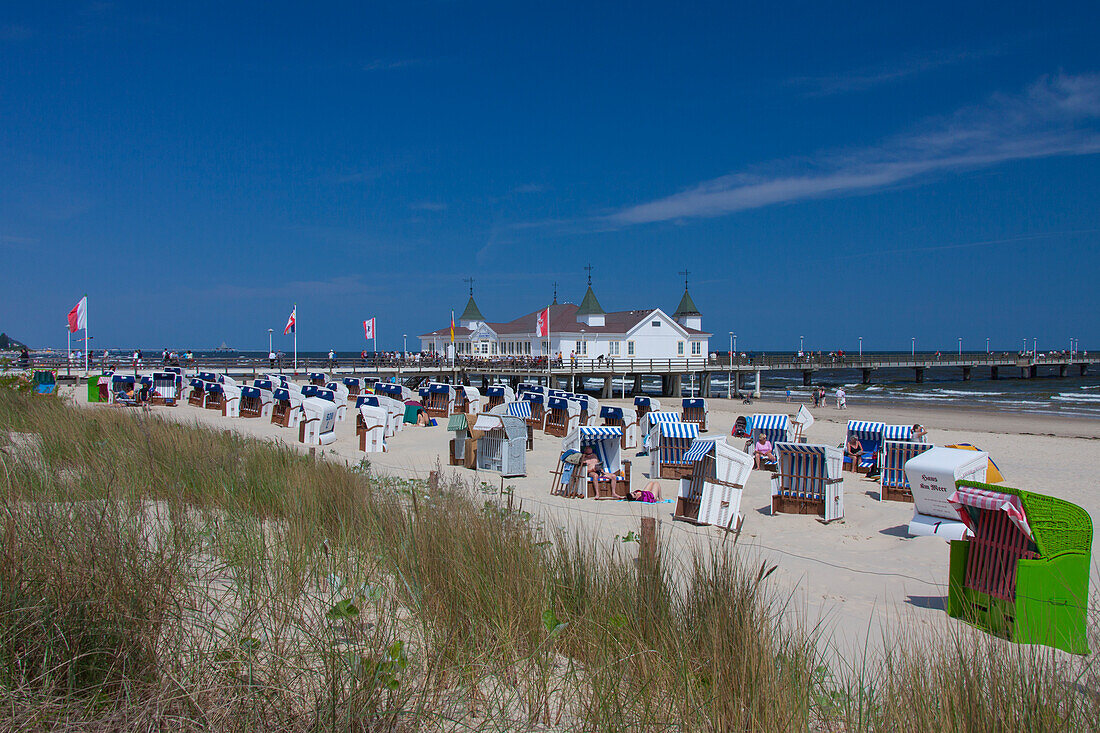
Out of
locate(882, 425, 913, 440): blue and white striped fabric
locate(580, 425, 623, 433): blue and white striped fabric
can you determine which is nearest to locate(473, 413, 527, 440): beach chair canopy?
locate(580, 425, 623, 433): blue and white striped fabric

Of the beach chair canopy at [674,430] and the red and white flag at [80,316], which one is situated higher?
the red and white flag at [80,316]

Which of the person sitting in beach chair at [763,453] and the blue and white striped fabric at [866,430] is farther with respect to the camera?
the blue and white striped fabric at [866,430]

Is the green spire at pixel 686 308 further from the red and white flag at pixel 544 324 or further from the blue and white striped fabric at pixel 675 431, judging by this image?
the blue and white striped fabric at pixel 675 431

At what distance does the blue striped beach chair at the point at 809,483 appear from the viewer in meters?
9.97

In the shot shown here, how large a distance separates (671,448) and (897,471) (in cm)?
396

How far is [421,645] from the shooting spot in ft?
11.4

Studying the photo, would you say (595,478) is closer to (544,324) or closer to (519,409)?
(519,409)

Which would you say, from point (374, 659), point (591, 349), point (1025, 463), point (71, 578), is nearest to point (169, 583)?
point (71, 578)

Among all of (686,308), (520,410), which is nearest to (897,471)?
(520,410)

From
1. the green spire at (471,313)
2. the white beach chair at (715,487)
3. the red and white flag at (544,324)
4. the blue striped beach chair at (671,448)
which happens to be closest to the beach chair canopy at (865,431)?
the blue striped beach chair at (671,448)

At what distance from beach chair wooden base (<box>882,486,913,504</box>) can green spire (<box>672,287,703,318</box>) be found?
39902 mm

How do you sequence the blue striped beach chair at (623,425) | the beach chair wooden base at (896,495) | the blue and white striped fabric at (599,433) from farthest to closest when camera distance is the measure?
1. the blue striped beach chair at (623,425)
2. the blue and white striped fabric at (599,433)
3. the beach chair wooden base at (896,495)

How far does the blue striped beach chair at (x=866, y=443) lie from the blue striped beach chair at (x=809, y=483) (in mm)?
5223

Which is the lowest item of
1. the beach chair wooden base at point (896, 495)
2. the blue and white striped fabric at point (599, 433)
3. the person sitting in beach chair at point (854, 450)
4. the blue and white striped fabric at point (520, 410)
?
the beach chair wooden base at point (896, 495)
